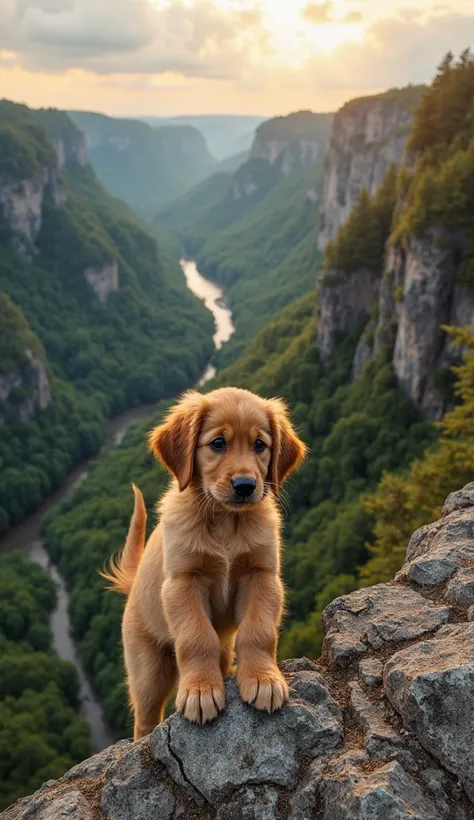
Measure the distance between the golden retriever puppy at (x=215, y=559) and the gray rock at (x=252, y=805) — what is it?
0.62 m

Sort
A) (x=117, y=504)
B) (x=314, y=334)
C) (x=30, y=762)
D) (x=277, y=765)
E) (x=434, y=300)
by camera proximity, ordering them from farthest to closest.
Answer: (x=314, y=334)
(x=117, y=504)
(x=434, y=300)
(x=30, y=762)
(x=277, y=765)

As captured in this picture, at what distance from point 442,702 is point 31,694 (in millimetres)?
49559

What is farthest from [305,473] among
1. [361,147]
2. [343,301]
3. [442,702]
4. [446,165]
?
[361,147]

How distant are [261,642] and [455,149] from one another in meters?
56.5

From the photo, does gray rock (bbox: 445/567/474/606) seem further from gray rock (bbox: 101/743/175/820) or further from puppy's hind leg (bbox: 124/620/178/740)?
gray rock (bbox: 101/743/175/820)

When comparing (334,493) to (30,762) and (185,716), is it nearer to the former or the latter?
(30,762)

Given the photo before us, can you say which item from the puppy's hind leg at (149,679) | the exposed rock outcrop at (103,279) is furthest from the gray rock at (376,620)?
the exposed rock outcrop at (103,279)

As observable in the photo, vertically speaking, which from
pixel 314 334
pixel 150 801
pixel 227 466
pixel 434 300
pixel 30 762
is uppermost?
pixel 227 466

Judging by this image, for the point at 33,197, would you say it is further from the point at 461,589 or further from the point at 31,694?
the point at 461,589

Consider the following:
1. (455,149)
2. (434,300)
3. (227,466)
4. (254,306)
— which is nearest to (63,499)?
(434,300)

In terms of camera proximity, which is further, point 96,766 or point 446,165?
point 446,165

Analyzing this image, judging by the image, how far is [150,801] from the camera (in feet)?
17.9

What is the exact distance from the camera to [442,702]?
5.10m

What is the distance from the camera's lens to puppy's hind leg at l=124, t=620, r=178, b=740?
7.36m
